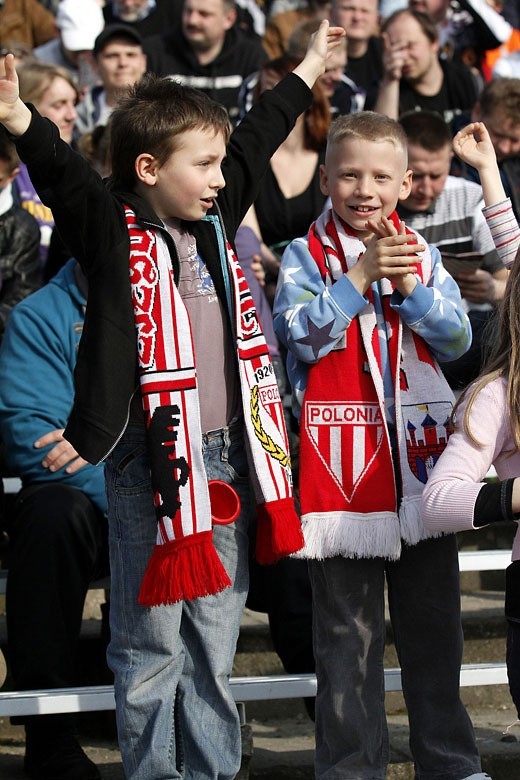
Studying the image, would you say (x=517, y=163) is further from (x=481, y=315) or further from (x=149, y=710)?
(x=149, y=710)

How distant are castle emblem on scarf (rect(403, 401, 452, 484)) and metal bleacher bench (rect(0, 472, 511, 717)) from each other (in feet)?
2.63

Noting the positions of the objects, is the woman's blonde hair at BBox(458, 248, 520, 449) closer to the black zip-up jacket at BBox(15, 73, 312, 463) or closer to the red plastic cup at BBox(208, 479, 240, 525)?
the red plastic cup at BBox(208, 479, 240, 525)

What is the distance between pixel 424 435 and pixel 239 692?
3.41ft

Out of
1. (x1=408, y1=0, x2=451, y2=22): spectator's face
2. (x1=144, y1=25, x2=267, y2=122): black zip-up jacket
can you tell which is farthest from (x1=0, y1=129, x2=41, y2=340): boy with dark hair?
(x1=408, y1=0, x2=451, y2=22): spectator's face

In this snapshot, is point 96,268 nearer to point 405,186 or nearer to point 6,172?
point 405,186

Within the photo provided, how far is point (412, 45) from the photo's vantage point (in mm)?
6652

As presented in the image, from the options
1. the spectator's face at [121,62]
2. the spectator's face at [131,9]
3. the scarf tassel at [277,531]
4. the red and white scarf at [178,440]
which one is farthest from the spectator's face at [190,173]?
the spectator's face at [131,9]

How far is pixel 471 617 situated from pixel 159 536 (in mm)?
1921

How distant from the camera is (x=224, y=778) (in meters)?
3.16

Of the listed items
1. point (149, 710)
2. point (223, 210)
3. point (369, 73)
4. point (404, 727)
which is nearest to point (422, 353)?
point (223, 210)

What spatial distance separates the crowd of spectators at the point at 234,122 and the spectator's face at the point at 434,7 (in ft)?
0.03

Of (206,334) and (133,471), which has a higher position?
Answer: (206,334)

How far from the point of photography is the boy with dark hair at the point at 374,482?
127 inches

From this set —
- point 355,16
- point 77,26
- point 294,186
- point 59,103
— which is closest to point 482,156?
point 294,186
